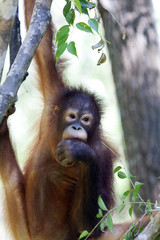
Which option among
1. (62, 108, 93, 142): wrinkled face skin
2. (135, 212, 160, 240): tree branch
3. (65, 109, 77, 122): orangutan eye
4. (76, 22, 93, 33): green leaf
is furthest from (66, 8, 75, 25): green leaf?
(135, 212, 160, 240): tree branch

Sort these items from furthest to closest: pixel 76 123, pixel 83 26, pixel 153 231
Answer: pixel 76 123 < pixel 83 26 < pixel 153 231

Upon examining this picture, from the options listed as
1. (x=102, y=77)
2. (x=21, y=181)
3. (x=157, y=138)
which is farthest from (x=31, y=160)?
(x=102, y=77)

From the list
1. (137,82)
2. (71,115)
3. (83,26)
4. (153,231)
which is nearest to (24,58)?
(83,26)

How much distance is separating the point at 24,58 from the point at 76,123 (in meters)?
1.40

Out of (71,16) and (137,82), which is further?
(137,82)

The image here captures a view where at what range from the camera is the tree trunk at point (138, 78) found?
600 cm

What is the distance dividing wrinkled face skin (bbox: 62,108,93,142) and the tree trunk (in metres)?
1.75

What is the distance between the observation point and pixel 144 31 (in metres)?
6.38

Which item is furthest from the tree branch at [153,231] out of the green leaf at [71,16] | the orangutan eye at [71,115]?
the orangutan eye at [71,115]

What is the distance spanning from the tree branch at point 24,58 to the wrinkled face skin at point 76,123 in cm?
118

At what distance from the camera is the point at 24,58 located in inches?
117

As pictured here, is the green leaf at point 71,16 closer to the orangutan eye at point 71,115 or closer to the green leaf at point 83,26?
the green leaf at point 83,26

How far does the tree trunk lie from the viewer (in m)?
6.00

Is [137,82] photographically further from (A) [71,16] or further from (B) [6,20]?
(B) [6,20]
